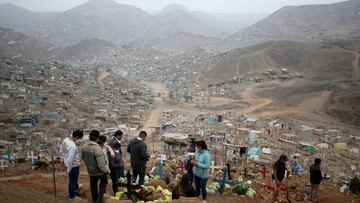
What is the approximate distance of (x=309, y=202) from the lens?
8219 mm

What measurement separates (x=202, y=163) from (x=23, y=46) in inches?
3262

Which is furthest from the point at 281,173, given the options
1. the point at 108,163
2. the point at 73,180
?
the point at 73,180

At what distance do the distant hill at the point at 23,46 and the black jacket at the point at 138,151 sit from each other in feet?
244

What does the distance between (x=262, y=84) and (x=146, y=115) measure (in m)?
18.0

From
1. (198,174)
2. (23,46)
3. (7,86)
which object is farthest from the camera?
(23,46)

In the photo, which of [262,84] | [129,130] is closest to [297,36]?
[262,84]

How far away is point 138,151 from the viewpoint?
645 cm

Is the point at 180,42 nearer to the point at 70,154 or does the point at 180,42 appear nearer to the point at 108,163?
the point at 108,163

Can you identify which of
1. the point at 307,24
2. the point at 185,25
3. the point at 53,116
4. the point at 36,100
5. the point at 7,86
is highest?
the point at 185,25

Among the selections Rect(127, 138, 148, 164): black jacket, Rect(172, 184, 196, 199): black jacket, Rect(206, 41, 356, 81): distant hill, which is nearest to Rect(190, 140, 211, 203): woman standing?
Rect(172, 184, 196, 199): black jacket

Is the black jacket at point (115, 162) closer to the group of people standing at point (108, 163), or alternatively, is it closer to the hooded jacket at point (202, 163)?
the group of people standing at point (108, 163)

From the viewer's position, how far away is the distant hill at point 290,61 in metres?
46.5

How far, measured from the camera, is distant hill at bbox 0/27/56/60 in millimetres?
76812

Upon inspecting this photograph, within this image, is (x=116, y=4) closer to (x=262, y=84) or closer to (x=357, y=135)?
(x=262, y=84)
